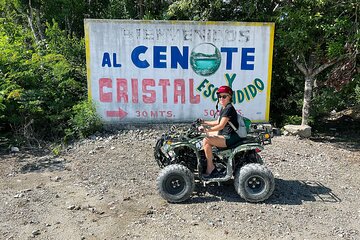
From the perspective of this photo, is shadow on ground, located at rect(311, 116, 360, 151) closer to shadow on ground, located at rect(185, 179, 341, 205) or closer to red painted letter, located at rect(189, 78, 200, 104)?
red painted letter, located at rect(189, 78, 200, 104)

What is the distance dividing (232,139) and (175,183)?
3.41 feet

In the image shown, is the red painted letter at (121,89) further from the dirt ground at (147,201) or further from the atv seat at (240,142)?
the atv seat at (240,142)

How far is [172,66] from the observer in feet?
29.6

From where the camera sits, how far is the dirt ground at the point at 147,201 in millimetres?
4859

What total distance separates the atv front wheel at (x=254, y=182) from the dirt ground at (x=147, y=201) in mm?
135

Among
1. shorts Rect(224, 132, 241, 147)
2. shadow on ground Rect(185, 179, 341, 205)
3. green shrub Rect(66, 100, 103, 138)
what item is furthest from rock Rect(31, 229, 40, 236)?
green shrub Rect(66, 100, 103, 138)

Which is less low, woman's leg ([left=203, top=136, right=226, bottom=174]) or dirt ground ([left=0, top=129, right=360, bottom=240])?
A: woman's leg ([left=203, top=136, right=226, bottom=174])

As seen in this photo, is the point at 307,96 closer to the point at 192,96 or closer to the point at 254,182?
the point at 192,96

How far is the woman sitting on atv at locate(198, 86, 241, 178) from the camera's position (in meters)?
5.46

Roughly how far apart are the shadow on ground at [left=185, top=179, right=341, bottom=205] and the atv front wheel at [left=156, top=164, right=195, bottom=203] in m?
0.19

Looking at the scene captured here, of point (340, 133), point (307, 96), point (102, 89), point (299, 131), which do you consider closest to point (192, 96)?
point (102, 89)

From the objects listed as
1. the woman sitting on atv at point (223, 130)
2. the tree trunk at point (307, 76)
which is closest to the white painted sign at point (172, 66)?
the tree trunk at point (307, 76)

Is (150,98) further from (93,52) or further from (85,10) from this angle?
(85,10)

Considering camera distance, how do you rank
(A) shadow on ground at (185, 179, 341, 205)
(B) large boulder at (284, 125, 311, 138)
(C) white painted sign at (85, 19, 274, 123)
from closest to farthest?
(A) shadow on ground at (185, 179, 341, 205)
(C) white painted sign at (85, 19, 274, 123)
(B) large boulder at (284, 125, 311, 138)
